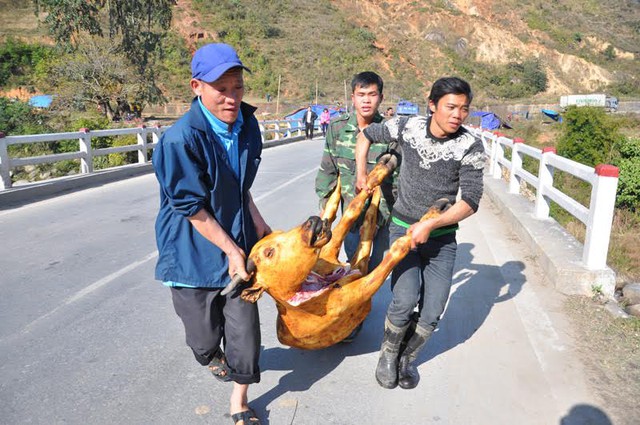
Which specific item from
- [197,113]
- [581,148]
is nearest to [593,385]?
[197,113]

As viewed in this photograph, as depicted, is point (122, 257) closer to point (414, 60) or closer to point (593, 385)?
point (593, 385)

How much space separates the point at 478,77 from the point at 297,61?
24.8 m

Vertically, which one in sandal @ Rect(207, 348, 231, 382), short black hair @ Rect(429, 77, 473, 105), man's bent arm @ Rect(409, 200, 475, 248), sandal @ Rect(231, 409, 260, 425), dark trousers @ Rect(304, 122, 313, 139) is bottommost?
dark trousers @ Rect(304, 122, 313, 139)

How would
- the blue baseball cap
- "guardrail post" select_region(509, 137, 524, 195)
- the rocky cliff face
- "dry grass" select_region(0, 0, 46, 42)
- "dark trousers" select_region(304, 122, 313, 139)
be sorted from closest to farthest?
the blue baseball cap, "guardrail post" select_region(509, 137, 524, 195), "dark trousers" select_region(304, 122, 313, 139), "dry grass" select_region(0, 0, 46, 42), the rocky cliff face

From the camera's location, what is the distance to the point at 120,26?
33.7 meters

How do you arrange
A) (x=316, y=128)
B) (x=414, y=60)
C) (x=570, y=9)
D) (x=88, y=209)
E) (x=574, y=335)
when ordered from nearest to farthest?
(x=574, y=335), (x=88, y=209), (x=316, y=128), (x=414, y=60), (x=570, y=9)

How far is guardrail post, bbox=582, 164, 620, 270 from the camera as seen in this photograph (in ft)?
15.2

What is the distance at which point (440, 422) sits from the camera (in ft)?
9.64

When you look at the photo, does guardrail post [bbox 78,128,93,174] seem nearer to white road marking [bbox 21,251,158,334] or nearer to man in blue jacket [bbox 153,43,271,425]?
white road marking [bbox 21,251,158,334]

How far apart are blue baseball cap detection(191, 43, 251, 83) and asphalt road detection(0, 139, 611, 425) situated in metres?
1.86

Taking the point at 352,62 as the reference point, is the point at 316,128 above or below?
below

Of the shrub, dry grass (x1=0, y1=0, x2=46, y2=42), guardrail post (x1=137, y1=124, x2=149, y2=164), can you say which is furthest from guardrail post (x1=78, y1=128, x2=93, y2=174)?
dry grass (x1=0, y1=0, x2=46, y2=42)

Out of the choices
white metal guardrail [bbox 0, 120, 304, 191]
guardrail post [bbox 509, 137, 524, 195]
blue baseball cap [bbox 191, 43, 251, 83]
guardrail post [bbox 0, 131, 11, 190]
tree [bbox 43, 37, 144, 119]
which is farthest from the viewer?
tree [bbox 43, 37, 144, 119]

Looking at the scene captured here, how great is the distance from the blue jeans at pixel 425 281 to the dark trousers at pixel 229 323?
3.12 feet
